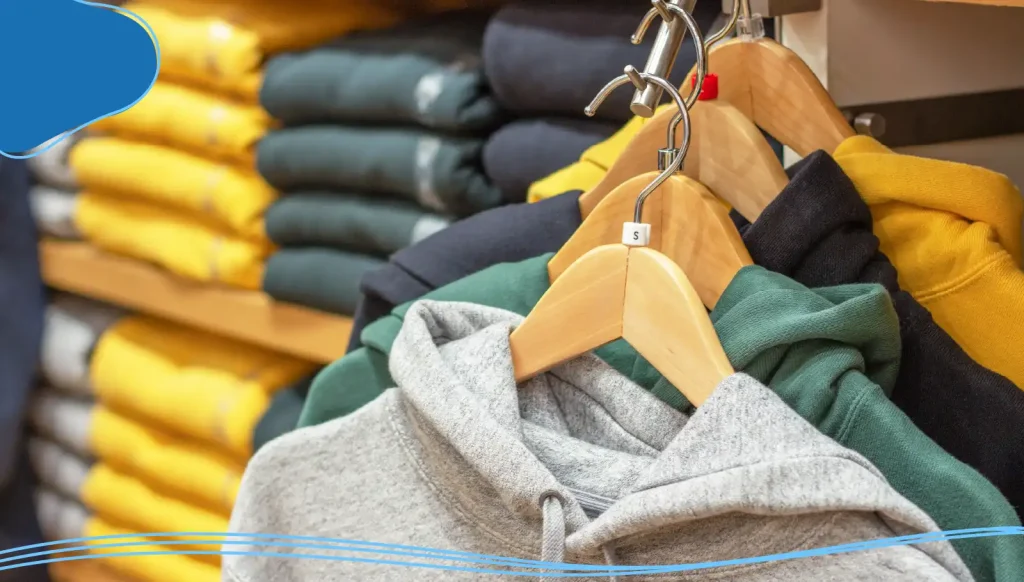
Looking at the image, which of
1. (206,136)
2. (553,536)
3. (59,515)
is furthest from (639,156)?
(59,515)

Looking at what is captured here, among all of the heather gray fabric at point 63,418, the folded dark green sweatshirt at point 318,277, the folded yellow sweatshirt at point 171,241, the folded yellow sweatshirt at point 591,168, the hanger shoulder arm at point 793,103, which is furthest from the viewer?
the heather gray fabric at point 63,418

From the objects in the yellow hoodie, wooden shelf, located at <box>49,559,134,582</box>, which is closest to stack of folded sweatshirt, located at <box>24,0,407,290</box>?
wooden shelf, located at <box>49,559,134,582</box>

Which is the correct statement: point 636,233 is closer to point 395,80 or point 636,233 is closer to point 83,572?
point 395,80

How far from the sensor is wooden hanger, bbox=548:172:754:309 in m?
0.52

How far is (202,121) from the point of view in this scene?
3.78ft

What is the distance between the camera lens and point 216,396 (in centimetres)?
125

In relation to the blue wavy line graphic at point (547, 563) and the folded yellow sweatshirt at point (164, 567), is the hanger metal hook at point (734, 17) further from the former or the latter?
the folded yellow sweatshirt at point (164, 567)

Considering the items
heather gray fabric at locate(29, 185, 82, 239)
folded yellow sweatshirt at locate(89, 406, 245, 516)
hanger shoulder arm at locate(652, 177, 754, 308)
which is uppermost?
heather gray fabric at locate(29, 185, 82, 239)

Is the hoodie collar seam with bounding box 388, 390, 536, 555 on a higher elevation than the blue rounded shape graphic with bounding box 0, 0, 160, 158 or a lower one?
lower

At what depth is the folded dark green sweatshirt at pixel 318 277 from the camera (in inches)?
42.2

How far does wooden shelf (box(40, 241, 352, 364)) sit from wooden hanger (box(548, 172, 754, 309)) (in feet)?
1.90

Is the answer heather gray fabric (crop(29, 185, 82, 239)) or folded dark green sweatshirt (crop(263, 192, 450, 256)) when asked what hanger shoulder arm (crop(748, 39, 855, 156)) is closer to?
folded dark green sweatshirt (crop(263, 192, 450, 256))

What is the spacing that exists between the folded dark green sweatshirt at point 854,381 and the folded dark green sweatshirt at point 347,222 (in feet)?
1.84

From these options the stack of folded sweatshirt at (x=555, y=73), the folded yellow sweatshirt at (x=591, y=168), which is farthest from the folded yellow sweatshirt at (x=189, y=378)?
the folded yellow sweatshirt at (x=591, y=168)
